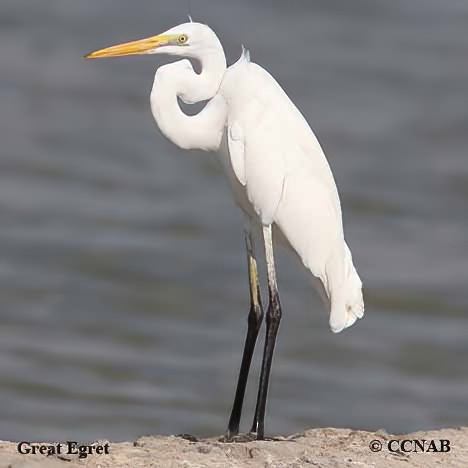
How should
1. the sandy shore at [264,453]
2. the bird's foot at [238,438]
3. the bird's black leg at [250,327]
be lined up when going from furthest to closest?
the bird's black leg at [250,327], the bird's foot at [238,438], the sandy shore at [264,453]

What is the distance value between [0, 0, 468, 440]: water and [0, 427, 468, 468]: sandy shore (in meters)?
3.24

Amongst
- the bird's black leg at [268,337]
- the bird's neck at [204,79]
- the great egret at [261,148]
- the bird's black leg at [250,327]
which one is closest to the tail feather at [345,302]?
the great egret at [261,148]

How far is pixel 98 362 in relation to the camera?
1010 centimetres

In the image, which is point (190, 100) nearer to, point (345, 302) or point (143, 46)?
point (143, 46)

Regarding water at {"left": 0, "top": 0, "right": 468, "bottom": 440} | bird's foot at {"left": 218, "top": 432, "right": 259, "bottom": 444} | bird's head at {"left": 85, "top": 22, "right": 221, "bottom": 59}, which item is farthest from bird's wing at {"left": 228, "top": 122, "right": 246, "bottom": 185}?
water at {"left": 0, "top": 0, "right": 468, "bottom": 440}

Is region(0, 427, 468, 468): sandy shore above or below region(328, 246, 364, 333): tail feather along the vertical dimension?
below

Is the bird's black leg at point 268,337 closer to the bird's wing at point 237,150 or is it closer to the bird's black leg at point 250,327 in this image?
the bird's black leg at point 250,327

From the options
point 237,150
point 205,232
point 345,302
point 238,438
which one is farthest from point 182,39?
point 205,232

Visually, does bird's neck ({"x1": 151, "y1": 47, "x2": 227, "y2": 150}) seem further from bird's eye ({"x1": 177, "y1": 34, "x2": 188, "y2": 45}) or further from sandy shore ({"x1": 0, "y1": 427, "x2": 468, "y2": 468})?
sandy shore ({"x1": 0, "y1": 427, "x2": 468, "y2": 468})

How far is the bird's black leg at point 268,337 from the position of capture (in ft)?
18.7

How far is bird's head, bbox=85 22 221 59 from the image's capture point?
224 inches

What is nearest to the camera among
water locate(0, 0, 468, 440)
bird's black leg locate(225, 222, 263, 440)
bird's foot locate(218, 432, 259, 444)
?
bird's foot locate(218, 432, 259, 444)

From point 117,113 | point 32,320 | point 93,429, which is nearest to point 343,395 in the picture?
point 93,429

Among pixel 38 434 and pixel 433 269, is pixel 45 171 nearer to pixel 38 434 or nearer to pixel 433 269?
pixel 433 269
